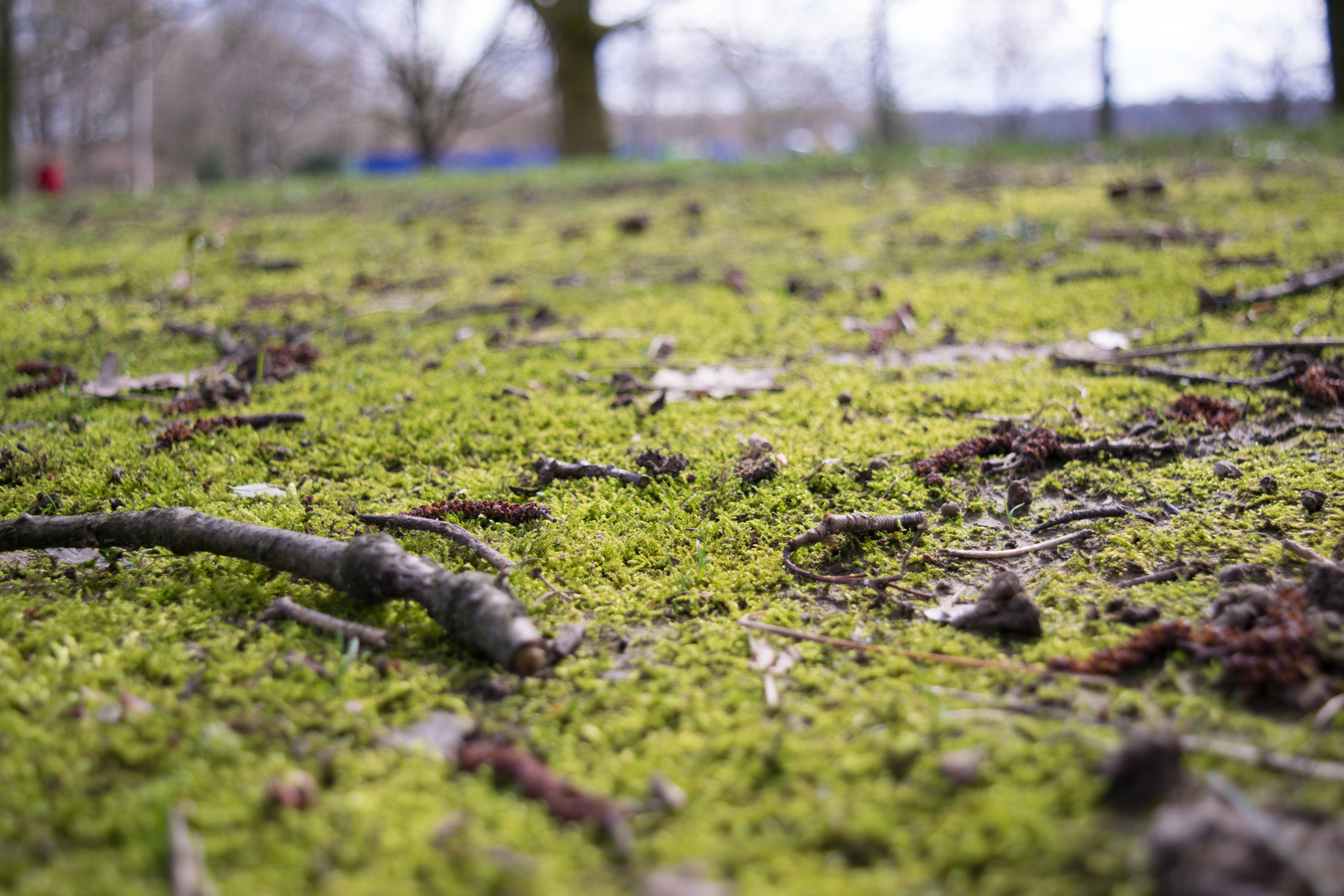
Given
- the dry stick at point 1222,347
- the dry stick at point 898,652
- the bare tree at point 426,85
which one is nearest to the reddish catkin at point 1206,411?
the dry stick at point 1222,347

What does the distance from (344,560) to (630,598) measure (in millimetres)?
688

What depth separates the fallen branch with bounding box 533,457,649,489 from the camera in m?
2.66

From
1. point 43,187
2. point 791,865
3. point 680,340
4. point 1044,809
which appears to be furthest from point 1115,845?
point 43,187

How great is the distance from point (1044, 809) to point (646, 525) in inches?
53.5

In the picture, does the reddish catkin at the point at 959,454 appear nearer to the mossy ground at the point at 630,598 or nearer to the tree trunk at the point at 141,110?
the mossy ground at the point at 630,598

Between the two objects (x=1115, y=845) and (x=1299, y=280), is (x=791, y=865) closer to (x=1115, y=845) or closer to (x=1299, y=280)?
(x=1115, y=845)

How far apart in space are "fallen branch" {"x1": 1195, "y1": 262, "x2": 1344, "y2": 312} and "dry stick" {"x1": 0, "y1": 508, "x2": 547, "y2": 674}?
3.75 meters

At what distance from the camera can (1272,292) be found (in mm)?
3852

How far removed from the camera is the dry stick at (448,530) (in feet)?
6.81

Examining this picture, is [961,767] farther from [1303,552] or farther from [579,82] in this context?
[579,82]

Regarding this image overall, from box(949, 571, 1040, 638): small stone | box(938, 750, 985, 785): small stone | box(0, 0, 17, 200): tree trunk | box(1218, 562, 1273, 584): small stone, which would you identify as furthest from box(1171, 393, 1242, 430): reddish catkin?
box(0, 0, 17, 200): tree trunk

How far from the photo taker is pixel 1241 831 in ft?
3.56

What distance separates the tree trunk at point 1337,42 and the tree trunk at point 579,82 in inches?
455

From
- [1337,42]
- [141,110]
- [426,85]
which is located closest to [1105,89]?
[1337,42]
